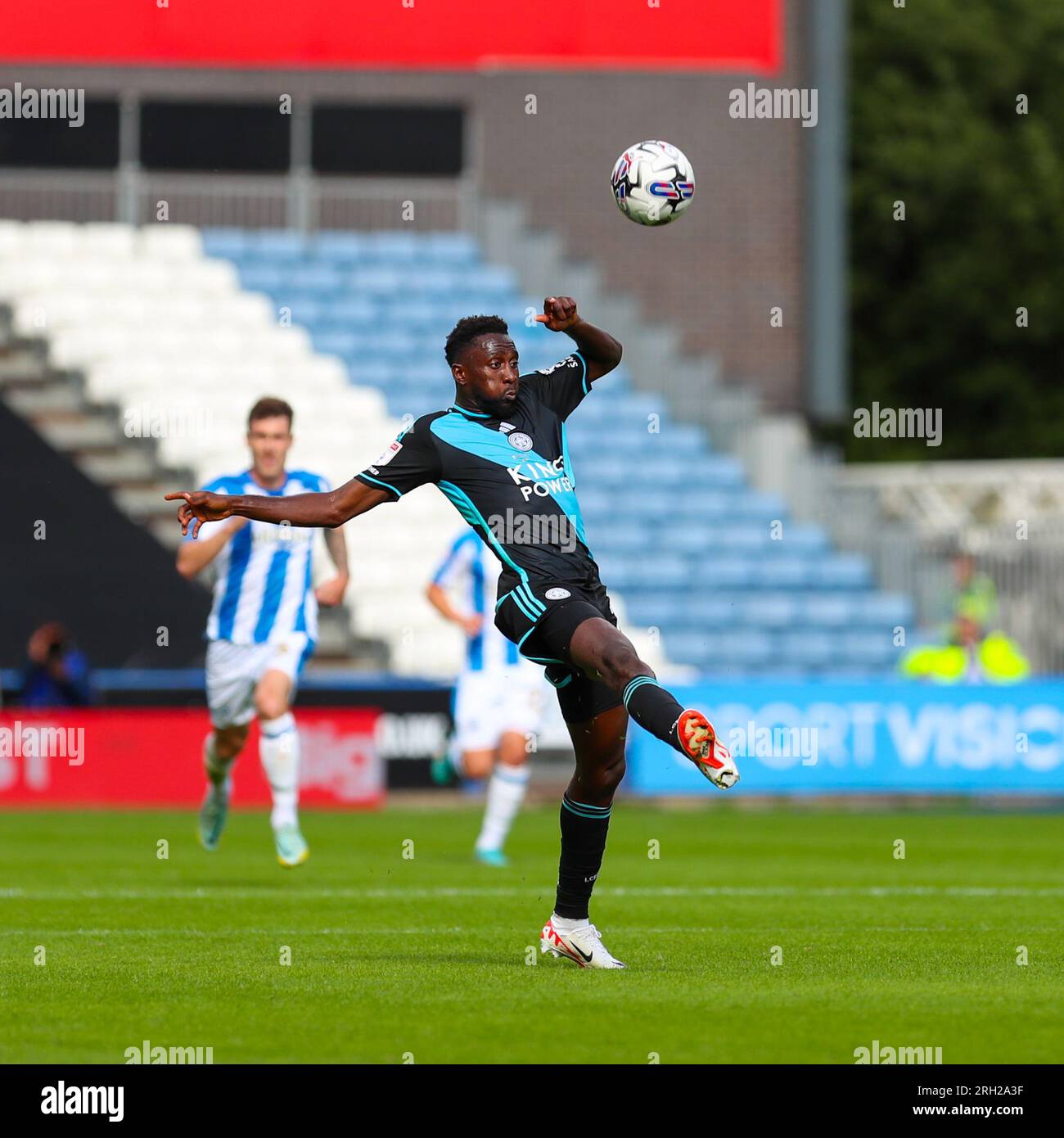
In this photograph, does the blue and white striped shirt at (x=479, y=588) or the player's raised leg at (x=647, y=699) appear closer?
the player's raised leg at (x=647, y=699)

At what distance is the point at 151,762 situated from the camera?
20.4m

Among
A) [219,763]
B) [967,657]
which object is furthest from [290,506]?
[967,657]

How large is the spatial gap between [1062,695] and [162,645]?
28.0 feet

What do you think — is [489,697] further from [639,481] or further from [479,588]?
[639,481]

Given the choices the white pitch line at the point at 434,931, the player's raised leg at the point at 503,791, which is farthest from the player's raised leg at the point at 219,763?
the white pitch line at the point at 434,931

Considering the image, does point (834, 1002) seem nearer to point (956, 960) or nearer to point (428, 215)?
point (956, 960)

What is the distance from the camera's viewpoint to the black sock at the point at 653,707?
7652 mm

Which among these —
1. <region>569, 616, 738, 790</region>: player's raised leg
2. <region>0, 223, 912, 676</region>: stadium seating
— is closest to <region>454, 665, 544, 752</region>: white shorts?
<region>569, 616, 738, 790</region>: player's raised leg

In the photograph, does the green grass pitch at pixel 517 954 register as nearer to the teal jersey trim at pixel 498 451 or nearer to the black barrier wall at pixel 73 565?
the teal jersey trim at pixel 498 451

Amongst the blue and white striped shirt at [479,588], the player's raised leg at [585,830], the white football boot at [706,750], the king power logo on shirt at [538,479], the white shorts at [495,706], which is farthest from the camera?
the blue and white striped shirt at [479,588]

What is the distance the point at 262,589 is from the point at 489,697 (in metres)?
2.29

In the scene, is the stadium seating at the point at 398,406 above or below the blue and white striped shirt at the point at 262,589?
above

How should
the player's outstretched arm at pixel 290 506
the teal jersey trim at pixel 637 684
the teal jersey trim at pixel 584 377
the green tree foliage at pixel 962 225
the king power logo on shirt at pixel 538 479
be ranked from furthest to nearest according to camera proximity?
the green tree foliage at pixel 962 225, the teal jersey trim at pixel 584 377, the king power logo on shirt at pixel 538 479, the player's outstretched arm at pixel 290 506, the teal jersey trim at pixel 637 684

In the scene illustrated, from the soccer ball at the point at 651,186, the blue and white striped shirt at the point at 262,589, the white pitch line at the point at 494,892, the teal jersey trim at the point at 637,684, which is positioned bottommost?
the white pitch line at the point at 494,892
